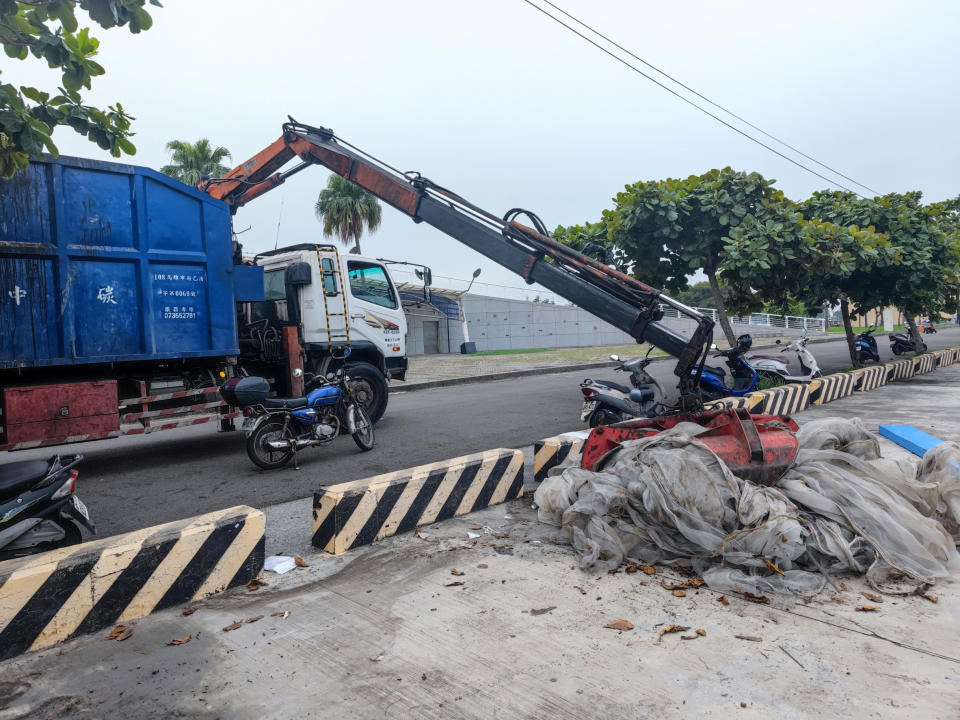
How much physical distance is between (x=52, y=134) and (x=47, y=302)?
2.50 m

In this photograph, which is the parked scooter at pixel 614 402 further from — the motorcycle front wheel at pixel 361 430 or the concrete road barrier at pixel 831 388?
the concrete road barrier at pixel 831 388

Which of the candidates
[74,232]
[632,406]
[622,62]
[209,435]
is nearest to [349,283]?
[209,435]

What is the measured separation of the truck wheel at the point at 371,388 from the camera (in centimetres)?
934

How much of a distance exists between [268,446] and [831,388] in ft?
32.9

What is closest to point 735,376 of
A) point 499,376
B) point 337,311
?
point 337,311

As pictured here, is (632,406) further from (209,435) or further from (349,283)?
(209,435)

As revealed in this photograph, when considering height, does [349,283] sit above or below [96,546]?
above

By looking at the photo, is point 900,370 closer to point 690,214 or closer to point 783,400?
point 783,400

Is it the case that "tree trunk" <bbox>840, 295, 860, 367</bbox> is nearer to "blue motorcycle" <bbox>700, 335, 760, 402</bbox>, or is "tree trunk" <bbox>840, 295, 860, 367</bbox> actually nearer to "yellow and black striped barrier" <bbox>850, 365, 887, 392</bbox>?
"yellow and black striped barrier" <bbox>850, 365, 887, 392</bbox>

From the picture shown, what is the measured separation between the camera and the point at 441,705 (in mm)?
2605

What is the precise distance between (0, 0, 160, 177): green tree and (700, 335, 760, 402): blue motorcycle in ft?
28.9

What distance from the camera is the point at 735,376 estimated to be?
11.6 meters

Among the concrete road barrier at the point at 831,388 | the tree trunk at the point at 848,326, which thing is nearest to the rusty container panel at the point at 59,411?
the concrete road barrier at the point at 831,388

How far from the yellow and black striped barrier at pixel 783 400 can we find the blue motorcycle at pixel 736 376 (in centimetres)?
59
